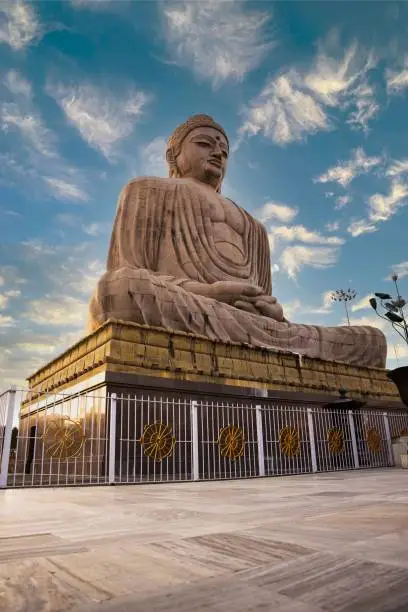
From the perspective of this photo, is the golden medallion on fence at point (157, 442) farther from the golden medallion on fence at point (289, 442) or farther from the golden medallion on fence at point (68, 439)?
the golden medallion on fence at point (289, 442)

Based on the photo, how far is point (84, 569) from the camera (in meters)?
1.17

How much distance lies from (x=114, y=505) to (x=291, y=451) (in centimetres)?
502

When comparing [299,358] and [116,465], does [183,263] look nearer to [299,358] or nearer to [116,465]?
[299,358]

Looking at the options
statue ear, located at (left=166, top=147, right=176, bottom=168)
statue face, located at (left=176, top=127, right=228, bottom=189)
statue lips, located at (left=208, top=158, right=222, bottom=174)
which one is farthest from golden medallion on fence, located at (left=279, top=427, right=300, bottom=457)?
statue ear, located at (left=166, top=147, right=176, bottom=168)

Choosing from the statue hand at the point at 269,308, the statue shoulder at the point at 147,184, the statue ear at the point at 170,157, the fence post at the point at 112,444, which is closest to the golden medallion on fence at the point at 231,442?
the fence post at the point at 112,444

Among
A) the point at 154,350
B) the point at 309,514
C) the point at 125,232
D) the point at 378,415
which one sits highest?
the point at 125,232

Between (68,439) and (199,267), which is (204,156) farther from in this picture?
(68,439)

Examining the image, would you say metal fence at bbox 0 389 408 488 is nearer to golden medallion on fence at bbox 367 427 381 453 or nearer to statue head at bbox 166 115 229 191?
golden medallion on fence at bbox 367 427 381 453

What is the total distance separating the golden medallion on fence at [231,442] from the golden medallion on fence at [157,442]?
79 cm

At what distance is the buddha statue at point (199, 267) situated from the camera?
808 centimetres

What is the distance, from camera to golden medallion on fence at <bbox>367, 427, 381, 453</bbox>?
8.48 m

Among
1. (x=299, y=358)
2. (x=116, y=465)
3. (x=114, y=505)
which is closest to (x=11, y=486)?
(x=116, y=465)

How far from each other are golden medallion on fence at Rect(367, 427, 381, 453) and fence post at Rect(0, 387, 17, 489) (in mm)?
6433

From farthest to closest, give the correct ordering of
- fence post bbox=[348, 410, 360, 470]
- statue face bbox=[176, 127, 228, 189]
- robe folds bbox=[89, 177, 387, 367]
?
statue face bbox=[176, 127, 228, 189], robe folds bbox=[89, 177, 387, 367], fence post bbox=[348, 410, 360, 470]
